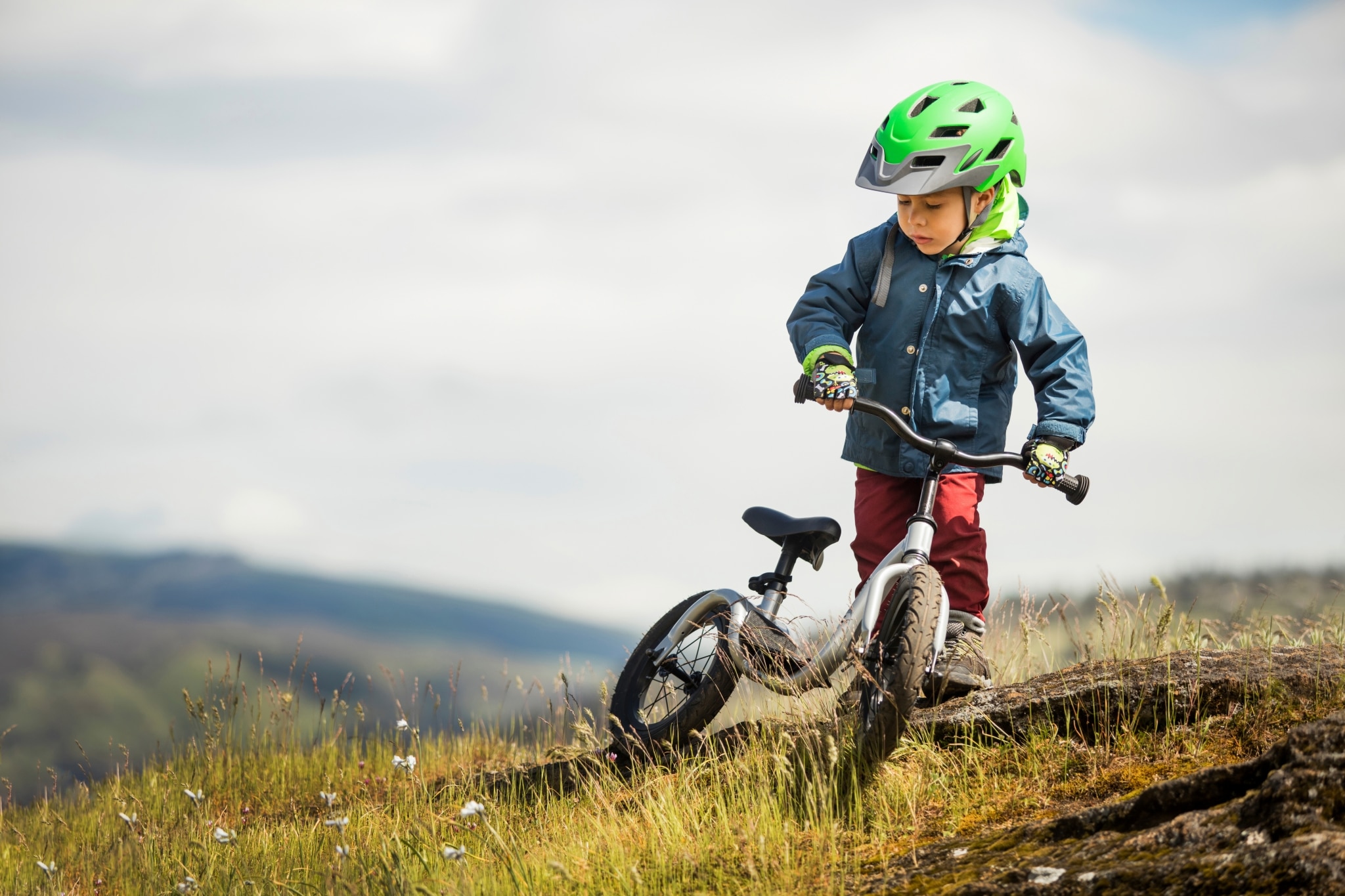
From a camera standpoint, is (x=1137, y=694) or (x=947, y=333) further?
(x=947, y=333)

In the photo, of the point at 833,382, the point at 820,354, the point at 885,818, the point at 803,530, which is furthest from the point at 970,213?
the point at 885,818

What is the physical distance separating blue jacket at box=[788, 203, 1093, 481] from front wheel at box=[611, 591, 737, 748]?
108 centimetres

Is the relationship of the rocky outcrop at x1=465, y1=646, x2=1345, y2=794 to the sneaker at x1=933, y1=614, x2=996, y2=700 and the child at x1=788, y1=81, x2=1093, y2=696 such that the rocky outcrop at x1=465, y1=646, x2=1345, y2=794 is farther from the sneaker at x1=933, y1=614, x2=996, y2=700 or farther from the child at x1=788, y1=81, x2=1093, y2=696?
the child at x1=788, y1=81, x2=1093, y2=696

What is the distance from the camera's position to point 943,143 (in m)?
4.40

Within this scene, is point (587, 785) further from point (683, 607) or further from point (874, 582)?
point (874, 582)

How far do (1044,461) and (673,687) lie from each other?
6.38 feet

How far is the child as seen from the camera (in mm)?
4438

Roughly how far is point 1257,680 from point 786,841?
2123 mm

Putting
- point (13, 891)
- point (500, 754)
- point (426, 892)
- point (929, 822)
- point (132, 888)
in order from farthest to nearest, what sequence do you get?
point (500, 754)
point (13, 891)
point (132, 888)
point (929, 822)
point (426, 892)

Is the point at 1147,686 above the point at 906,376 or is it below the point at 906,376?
below

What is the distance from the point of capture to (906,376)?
4.75 metres

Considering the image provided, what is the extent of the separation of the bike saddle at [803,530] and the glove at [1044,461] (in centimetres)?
93

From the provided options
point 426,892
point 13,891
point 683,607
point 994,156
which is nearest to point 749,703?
point 683,607

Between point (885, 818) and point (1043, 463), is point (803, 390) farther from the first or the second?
point (885, 818)
